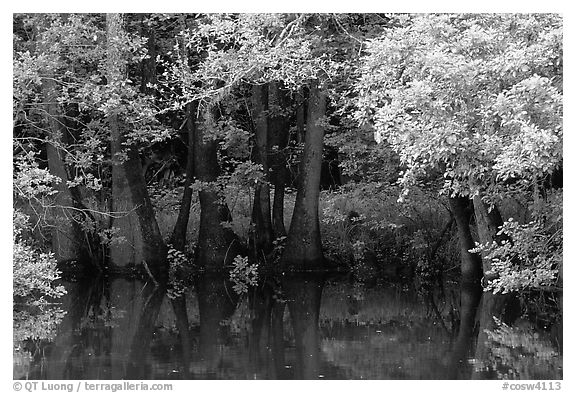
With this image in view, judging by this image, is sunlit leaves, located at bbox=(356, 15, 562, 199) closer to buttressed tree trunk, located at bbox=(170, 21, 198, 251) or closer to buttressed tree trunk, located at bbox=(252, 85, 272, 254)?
buttressed tree trunk, located at bbox=(252, 85, 272, 254)

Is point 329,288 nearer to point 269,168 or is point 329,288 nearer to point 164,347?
point 269,168

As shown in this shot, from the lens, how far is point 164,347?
40.0 feet

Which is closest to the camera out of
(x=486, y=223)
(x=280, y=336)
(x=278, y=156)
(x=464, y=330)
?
(x=280, y=336)

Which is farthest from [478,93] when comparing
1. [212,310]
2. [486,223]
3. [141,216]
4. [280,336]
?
[141,216]

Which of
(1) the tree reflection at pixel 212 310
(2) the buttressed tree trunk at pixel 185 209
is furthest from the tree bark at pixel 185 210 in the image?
(1) the tree reflection at pixel 212 310

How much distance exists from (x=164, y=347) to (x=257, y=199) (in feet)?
27.8

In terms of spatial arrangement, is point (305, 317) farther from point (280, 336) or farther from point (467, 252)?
point (467, 252)

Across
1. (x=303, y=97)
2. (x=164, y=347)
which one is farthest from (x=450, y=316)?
(x=303, y=97)

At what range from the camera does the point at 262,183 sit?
20.2 meters

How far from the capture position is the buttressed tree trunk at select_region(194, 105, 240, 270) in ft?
65.2

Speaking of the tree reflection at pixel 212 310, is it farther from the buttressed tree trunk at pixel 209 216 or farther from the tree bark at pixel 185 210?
the tree bark at pixel 185 210

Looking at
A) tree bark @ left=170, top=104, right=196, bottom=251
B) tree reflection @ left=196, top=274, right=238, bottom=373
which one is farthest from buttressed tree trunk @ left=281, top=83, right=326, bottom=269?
tree bark @ left=170, top=104, right=196, bottom=251

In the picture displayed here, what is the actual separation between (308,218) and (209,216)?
1935mm

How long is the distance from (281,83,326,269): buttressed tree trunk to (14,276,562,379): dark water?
3.28ft
